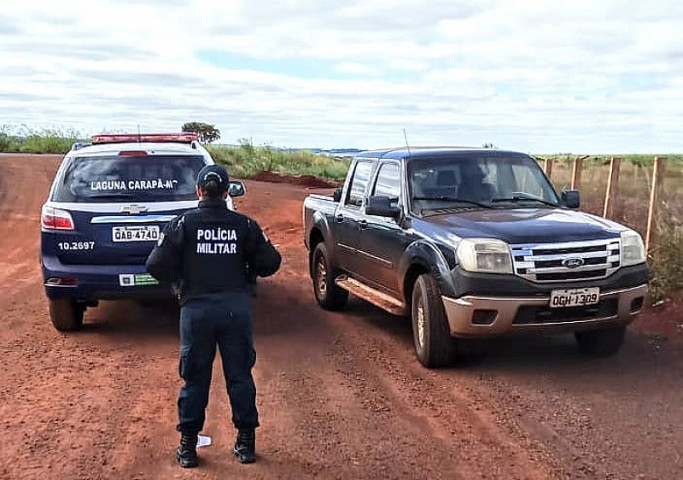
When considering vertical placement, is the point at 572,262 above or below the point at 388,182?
below

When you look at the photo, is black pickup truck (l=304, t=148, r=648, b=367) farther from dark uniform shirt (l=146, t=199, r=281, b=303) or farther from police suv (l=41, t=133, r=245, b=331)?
dark uniform shirt (l=146, t=199, r=281, b=303)

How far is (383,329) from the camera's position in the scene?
9383 millimetres

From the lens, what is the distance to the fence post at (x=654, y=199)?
1095cm

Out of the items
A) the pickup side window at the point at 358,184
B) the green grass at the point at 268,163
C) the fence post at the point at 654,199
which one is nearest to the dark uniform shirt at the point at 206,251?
the pickup side window at the point at 358,184

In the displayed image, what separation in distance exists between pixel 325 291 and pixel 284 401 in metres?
3.86

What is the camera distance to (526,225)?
7.42 metres

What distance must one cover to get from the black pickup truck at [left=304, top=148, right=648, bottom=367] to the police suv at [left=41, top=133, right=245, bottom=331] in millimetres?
1597

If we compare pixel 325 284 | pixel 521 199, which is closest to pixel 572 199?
pixel 521 199

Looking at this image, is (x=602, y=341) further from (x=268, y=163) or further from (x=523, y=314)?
(x=268, y=163)

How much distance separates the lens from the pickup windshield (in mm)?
8461

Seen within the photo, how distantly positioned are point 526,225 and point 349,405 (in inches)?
84.3

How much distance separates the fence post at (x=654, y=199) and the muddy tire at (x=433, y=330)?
4.53 m

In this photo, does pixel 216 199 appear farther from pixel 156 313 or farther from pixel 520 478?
pixel 156 313

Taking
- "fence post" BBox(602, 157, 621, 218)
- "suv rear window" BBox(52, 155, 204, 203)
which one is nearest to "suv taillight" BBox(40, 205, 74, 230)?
"suv rear window" BBox(52, 155, 204, 203)
